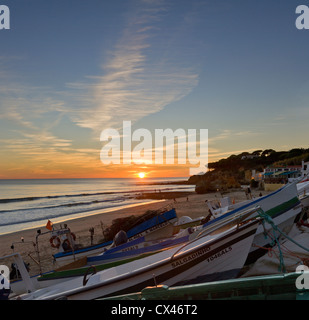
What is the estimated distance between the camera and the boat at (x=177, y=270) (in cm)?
585

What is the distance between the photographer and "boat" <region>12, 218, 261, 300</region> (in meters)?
5.85

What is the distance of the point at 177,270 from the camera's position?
623 cm

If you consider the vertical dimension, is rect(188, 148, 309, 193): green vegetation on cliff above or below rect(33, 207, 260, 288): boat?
above

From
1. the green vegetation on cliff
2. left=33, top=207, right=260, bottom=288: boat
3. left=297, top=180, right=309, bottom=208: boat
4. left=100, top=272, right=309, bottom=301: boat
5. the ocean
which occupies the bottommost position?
the ocean

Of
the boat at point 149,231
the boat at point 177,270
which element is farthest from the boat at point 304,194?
the boat at point 177,270

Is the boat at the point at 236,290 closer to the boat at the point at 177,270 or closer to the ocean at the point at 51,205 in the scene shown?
the boat at the point at 177,270

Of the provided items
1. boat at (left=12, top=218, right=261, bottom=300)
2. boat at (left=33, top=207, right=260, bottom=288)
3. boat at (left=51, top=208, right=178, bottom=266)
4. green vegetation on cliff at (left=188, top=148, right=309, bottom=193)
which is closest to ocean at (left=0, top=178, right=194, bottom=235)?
boat at (left=51, top=208, right=178, bottom=266)

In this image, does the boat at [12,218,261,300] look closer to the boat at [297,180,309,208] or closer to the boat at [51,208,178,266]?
the boat at [51,208,178,266]

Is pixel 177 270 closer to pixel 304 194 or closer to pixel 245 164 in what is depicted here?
pixel 304 194

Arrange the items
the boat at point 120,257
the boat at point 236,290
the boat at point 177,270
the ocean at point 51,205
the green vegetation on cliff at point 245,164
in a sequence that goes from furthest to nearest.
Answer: the green vegetation on cliff at point 245,164
the ocean at point 51,205
the boat at point 120,257
the boat at point 177,270
the boat at point 236,290
